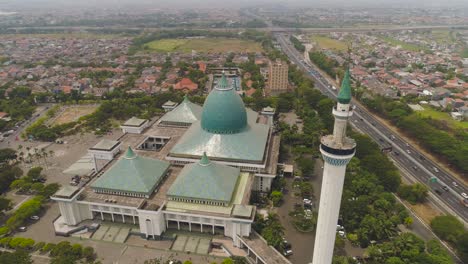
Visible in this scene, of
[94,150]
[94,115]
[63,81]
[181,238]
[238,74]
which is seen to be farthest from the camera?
[238,74]

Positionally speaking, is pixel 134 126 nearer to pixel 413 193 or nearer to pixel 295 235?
pixel 295 235

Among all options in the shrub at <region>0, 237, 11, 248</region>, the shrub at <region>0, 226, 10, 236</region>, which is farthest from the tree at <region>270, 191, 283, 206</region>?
the shrub at <region>0, 226, 10, 236</region>

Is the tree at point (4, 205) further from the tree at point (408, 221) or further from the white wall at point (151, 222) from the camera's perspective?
the tree at point (408, 221)

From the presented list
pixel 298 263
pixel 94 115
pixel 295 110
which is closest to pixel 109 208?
pixel 298 263

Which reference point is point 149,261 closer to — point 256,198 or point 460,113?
point 256,198

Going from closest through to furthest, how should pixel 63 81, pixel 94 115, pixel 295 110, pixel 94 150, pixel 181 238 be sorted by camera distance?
pixel 181 238 < pixel 94 150 < pixel 94 115 < pixel 295 110 < pixel 63 81

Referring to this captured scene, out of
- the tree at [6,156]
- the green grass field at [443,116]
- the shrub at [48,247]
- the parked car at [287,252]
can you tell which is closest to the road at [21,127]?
the tree at [6,156]

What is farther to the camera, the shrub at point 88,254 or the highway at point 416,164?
the highway at point 416,164
